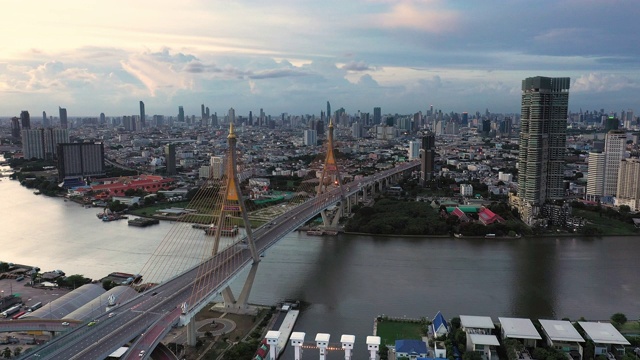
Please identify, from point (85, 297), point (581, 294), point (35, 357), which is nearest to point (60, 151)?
point (85, 297)

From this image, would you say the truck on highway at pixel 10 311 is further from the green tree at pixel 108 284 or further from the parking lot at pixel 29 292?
the green tree at pixel 108 284

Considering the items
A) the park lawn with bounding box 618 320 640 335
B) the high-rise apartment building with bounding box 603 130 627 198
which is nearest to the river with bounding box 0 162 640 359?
the park lawn with bounding box 618 320 640 335

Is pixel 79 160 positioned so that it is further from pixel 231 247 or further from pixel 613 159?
pixel 613 159

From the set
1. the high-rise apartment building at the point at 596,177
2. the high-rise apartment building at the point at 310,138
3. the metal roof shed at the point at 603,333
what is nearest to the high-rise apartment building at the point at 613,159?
the high-rise apartment building at the point at 596,177

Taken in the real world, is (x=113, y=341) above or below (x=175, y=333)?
above

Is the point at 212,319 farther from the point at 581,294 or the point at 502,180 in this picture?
the point at 502,180

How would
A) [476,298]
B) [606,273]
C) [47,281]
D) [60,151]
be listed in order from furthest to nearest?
[60,151]
[606,273]
[47,281]
[476,298]

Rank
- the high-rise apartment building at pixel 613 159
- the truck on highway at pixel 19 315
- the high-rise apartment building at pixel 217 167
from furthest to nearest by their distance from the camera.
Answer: the high-rise apartment building at pixel 217 167, the high-rise apartment building at pixel 613 159, the truck on highway at pixel 19 315

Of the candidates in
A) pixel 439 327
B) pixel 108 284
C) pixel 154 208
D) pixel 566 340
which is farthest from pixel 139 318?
pixel 154 208
